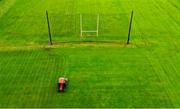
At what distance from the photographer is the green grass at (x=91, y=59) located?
41.7 ft

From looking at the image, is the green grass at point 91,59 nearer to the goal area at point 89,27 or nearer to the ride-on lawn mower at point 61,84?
the goal area at point 89,27

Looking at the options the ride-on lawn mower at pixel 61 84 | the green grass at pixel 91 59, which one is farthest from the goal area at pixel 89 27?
the ride-on lawn mower at pixel 61 84

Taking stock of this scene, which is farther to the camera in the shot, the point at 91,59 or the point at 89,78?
the point at 91,59

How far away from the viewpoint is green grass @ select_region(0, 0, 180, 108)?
41.7 feet

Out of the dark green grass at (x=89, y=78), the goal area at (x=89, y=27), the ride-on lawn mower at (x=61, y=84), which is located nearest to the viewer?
the dark green grass at (x=89, y=78)

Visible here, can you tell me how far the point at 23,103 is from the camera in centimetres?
1231

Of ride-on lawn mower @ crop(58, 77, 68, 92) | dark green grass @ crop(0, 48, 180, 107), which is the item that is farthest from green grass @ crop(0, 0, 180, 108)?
ride-on lawn mower @ crop(58, 77, 68, 92)

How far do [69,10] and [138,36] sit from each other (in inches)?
322

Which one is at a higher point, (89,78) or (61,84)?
(61,84)

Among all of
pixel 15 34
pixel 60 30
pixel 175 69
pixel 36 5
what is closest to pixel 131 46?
pixel 175 69

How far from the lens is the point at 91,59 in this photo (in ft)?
51.8

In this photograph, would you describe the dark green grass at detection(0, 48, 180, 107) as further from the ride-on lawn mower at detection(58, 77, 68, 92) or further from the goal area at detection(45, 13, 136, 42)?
the goal area at detection(45, 13, 136, 42)

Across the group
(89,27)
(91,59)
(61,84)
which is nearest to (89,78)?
(61,84)

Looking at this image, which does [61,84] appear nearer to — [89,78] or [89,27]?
[89,78]
